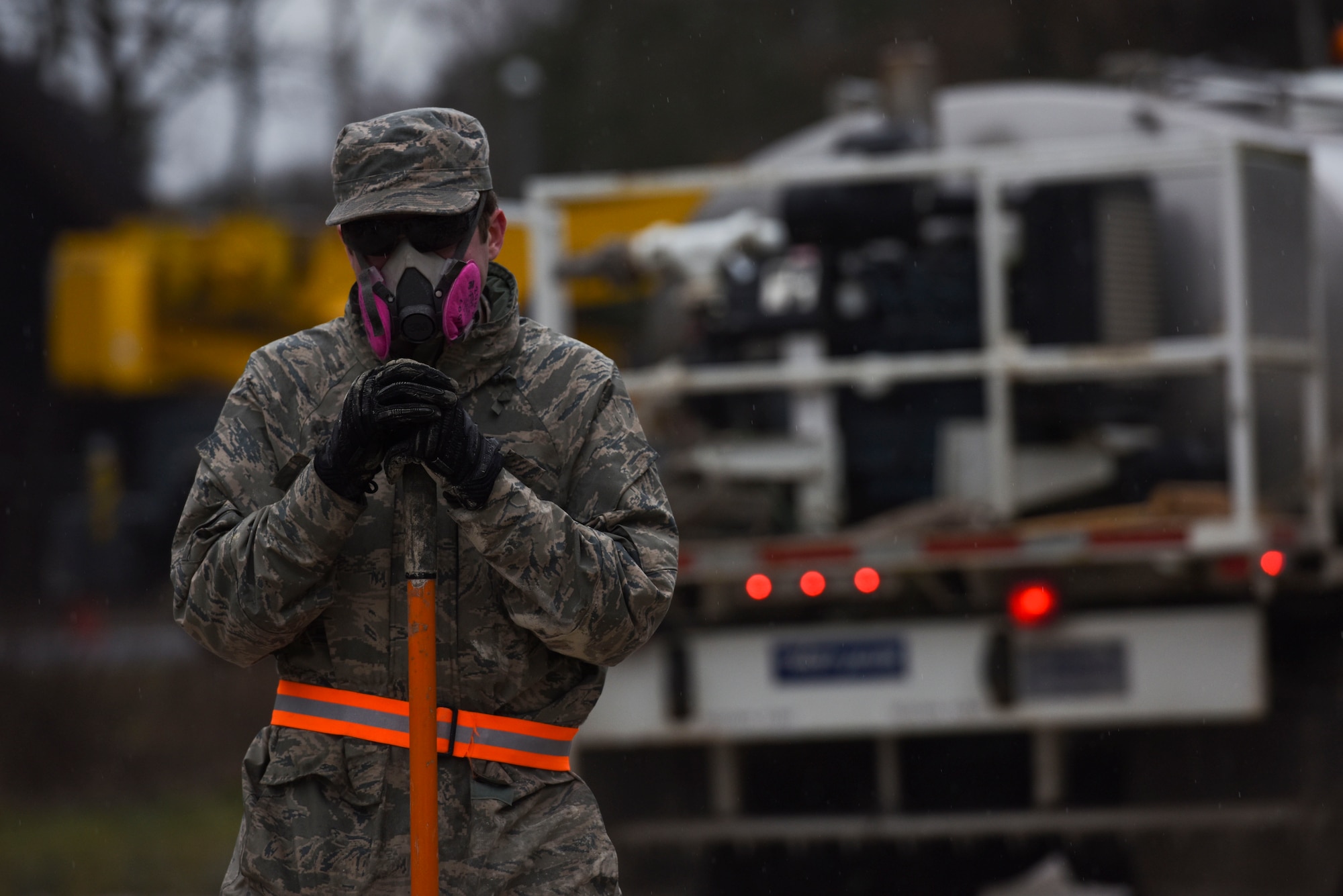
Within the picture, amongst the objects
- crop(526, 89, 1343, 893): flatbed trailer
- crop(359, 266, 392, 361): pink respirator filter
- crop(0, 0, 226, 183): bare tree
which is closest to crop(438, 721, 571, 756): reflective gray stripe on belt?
crop(359, 266, 392, 361): pink respirator filter

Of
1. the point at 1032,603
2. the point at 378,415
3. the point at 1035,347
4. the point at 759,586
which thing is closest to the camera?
the point at 378,415

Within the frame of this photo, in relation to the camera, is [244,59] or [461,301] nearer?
[461,301]

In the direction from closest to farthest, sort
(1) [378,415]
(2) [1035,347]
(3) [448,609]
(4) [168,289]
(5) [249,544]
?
(1) [378,415]
(5) [249,544]
(3) [448,609]
(2) [1035,347]
(4) [168,289]

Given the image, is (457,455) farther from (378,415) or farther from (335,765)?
(335,765)

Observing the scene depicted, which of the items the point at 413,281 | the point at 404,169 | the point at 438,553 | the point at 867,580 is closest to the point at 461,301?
the point at 413,281

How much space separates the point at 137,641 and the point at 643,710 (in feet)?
31.0

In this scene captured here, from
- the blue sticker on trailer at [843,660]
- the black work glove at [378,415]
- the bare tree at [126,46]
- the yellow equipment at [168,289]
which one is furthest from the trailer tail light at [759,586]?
the bare tree at [126,46]

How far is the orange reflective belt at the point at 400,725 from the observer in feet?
7.50

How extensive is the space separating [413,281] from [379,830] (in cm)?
68

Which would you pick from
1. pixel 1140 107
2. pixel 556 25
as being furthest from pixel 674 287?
pixel 556 25

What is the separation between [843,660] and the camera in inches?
211

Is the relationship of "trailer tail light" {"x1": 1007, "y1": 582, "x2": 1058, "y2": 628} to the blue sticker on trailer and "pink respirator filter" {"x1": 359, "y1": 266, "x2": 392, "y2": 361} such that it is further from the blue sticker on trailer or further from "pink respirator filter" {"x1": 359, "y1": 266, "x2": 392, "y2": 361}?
"pink respirator filter" {"x1": 359, "y1": 266, "x2": 392, "y2": 361}

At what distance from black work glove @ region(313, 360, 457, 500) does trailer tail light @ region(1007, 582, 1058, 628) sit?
3418 millimetres

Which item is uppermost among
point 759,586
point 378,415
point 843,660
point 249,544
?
point 378,415
